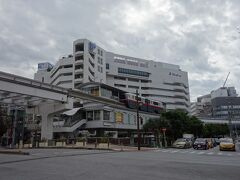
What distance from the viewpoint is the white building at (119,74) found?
9012cm

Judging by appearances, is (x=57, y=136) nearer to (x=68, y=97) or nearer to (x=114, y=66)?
(x=68, y=97)

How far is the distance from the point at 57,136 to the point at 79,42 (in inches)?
1539

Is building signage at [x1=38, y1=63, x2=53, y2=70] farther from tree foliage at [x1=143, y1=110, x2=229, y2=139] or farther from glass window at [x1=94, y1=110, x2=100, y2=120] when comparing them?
tree foliage at [x1=143, y1=110, x2=229, y2=139]

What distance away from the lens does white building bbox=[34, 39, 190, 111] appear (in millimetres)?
90125

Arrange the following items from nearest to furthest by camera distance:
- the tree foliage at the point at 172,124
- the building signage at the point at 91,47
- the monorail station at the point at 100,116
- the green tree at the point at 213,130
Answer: the tree foliage at the point at 172,124 < the monorail station at the point at 100,116 < the building signage at the point at 91,47 < the green tree at the point at 213,130

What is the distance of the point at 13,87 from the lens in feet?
113

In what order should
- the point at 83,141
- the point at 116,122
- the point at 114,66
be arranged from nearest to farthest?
the point at 83,141
the point at 116,122
the point at 114,66

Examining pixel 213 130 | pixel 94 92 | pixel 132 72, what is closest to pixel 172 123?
pixel 94 92

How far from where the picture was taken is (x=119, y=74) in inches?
4341

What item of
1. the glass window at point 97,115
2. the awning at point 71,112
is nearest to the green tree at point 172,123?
the glass window at point 97,115

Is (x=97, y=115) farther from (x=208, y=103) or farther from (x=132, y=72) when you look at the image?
(x=208, y=103)

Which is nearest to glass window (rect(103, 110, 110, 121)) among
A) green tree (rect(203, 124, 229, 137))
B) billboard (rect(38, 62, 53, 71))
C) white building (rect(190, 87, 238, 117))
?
green tree (rect(203, 124, 229, 137))

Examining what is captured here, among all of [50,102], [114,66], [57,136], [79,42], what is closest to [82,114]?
[57,136]

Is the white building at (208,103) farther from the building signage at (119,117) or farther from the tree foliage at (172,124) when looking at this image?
the building signage at (119,117)
